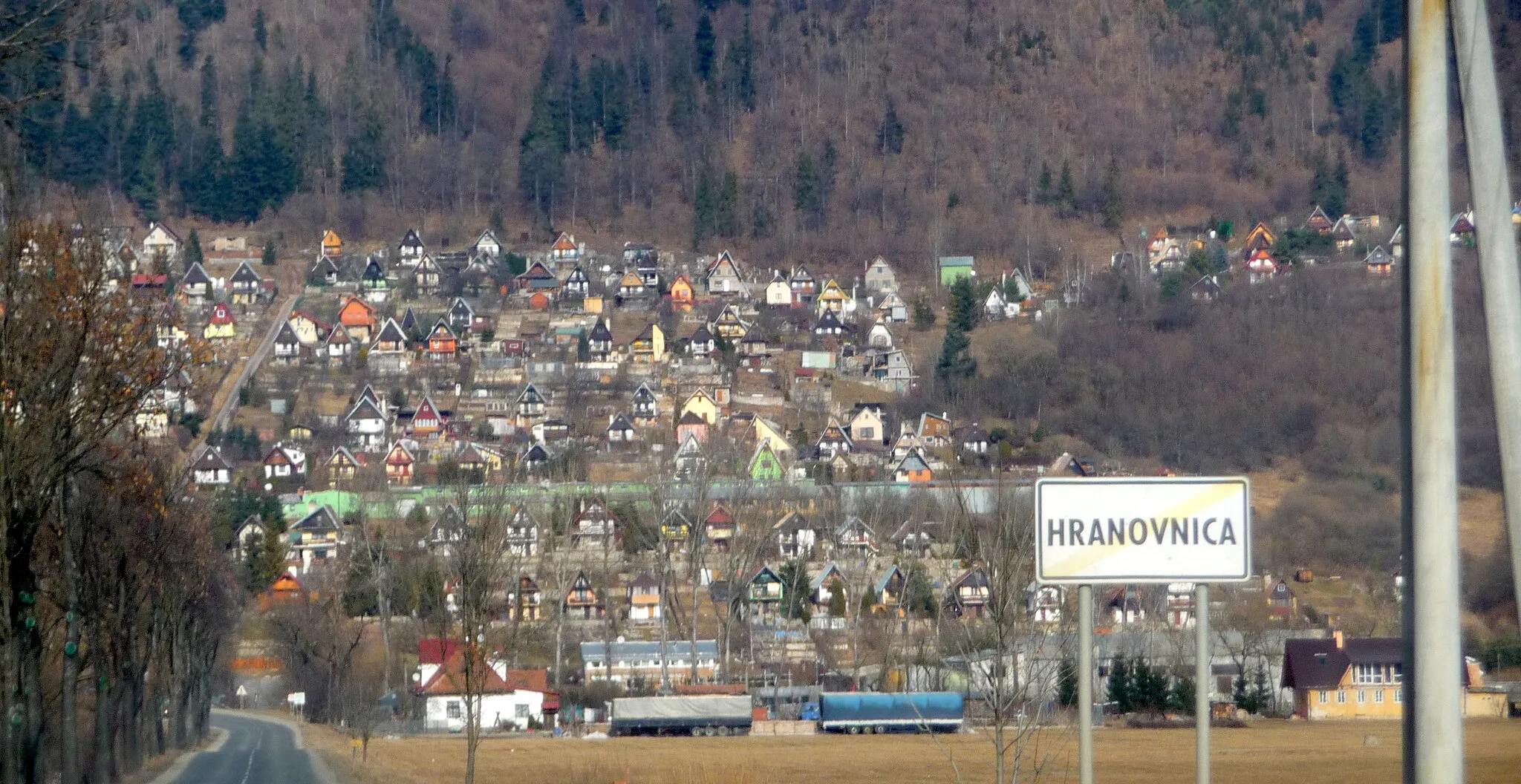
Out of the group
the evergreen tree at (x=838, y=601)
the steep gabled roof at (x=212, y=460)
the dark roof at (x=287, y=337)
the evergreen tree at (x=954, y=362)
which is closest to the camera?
the evergreen tree at (x=838, y=601)

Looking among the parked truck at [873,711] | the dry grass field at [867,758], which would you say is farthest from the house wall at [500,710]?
the parked truck at [873,711]

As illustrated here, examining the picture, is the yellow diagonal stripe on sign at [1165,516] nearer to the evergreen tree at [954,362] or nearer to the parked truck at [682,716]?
the parked truck at [682,716]

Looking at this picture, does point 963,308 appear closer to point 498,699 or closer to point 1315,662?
point 1315,662

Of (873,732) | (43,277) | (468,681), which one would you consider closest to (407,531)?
(873,732)

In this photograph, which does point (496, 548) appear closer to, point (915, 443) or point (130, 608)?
point (130, 608)

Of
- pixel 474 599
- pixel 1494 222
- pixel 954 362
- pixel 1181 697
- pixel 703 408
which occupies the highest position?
pixel 954 362

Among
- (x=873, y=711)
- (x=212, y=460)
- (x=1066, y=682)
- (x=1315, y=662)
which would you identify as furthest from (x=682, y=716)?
(x=212, y=460)
